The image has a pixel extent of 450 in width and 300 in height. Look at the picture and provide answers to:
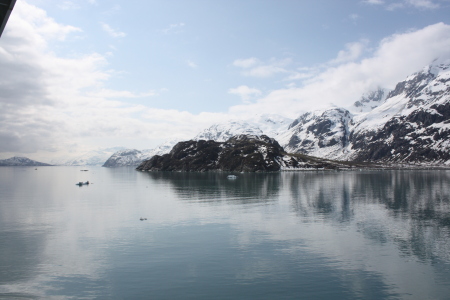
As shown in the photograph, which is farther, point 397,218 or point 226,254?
point 397,218

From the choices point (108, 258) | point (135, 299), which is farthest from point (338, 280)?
point (108, 258)

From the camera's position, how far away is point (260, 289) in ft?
117

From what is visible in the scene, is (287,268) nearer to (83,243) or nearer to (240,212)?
(83,243)

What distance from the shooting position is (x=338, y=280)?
38.2m

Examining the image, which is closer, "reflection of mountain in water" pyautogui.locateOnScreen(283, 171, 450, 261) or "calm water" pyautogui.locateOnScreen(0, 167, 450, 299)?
"calm water" pyautogui.locateOnScreen(0, 167, 450, 299)

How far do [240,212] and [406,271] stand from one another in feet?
164

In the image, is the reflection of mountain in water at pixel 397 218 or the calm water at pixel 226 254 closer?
the calm water at pixel 226 254

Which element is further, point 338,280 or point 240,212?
point 240,212

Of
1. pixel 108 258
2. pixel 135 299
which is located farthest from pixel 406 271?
pixel 108 258

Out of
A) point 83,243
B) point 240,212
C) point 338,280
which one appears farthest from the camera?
point 240,212

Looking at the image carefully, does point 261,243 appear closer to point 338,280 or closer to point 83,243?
point 338,280

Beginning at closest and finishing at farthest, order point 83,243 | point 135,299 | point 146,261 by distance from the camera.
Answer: point 135,299
point 146,261
point 83,243

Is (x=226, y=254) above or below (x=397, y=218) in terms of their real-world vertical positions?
above

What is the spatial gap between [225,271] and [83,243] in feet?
94.2
